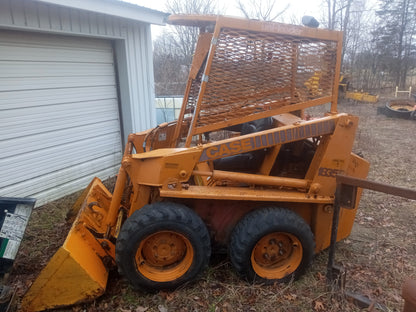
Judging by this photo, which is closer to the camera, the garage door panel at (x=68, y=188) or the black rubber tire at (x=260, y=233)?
the black rubber tire at (x=260, y=233)

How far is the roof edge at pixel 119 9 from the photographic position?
471 centimetres

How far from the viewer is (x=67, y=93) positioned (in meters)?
5.69

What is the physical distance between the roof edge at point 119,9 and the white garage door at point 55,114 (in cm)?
83

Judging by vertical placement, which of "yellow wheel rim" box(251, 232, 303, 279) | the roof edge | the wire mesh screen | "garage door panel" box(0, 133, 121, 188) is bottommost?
"yellow wheel rim" box(251, 232, 303, 279)

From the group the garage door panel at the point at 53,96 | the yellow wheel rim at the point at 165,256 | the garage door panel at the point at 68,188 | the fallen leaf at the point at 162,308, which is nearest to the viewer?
the fallen leaf at the point at 162,308

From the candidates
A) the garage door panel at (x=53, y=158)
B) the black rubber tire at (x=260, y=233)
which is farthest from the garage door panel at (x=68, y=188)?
the black rubber tire at (x=260, y=233)

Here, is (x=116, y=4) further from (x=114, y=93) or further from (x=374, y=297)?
(x=374, y=297)

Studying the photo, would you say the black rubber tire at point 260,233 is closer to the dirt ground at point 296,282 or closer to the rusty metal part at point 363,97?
the dirt ground at point 296,282

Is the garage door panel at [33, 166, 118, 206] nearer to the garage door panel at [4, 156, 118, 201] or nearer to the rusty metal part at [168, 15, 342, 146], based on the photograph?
the garage door panel at [4, 156, 118, 201]

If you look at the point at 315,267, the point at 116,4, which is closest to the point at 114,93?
the point at 116,4

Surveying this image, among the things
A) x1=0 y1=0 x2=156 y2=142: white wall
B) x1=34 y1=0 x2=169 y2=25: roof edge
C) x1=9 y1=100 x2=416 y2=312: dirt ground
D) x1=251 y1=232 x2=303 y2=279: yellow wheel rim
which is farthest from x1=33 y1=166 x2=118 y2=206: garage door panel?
x1=251 y1=232 x2=303 y2=279: yellow wheel rim

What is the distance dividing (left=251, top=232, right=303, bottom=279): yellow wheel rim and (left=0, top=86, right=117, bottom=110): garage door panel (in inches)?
163

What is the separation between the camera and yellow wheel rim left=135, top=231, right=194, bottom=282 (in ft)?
9.86

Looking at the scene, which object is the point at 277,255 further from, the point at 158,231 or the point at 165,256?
the point at 158,231
